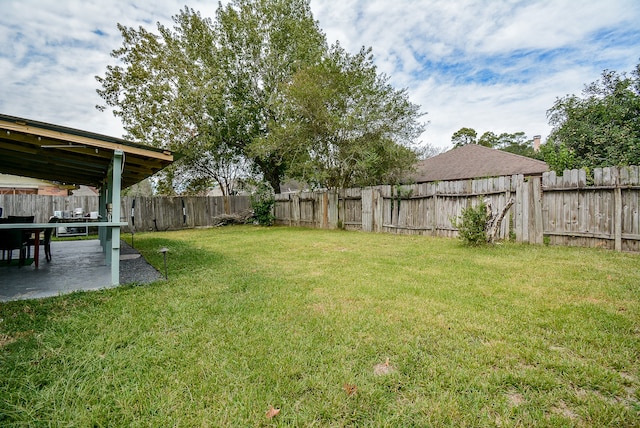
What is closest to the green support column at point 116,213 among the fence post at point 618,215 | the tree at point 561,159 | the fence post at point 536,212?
the fence post at point 536,212

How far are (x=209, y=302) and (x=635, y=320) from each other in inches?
172

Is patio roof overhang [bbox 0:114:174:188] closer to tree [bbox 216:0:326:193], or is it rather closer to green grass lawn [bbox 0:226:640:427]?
green grass lawn [bbox 0:226:640:427]

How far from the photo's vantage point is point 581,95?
468 inches

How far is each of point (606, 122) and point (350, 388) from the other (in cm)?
1470

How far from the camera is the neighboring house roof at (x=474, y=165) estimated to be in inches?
546

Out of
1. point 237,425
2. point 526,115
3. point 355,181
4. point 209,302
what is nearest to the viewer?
point 237,425

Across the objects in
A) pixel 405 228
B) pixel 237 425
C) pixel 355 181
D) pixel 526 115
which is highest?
pixel 526 115

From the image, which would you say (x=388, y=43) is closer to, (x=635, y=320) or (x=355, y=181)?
(x=355, y=181)

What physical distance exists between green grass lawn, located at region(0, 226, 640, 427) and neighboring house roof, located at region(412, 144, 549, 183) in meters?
11.1

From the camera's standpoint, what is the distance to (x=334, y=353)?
227 cm

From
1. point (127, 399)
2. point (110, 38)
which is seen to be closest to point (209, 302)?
point (127, 399)

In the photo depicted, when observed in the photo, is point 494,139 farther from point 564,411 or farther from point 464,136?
point 564,411

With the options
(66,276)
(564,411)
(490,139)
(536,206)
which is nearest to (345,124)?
(536,206)

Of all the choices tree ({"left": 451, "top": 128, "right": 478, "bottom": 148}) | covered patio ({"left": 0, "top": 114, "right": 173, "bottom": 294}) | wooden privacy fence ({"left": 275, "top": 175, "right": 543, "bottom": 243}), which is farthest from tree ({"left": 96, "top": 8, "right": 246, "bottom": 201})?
tree ({"left": 451, "top": 128, "right": 478, "bottom": 148})
